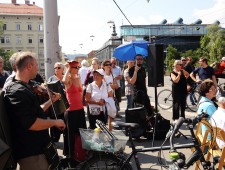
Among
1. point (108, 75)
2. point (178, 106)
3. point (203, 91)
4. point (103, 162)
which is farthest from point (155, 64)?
point (103, 162)

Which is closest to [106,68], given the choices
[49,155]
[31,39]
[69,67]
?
[69,67]

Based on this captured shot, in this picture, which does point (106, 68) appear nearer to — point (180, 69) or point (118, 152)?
point (180, 69)

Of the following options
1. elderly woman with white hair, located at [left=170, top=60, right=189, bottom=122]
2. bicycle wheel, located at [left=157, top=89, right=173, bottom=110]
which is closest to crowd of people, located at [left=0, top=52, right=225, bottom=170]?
elderly woman with white hair, located at [left=170, top=60, right=189, bottom=122]

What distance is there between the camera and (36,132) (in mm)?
2902

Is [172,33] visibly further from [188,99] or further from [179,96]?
[179,96]

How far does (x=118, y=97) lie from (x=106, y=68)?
1.93 metres

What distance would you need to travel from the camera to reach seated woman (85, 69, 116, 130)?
19.7ft

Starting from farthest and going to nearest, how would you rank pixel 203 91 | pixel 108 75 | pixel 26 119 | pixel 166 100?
pixel 166 100, pixel 108 75, pixel 203 91, pixel 26 119

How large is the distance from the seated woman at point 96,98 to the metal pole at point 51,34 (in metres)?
2.16

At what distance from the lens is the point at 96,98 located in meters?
6.11

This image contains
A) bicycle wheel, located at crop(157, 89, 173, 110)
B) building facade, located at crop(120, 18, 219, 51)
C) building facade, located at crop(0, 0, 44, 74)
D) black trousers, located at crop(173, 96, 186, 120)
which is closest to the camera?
black trousers, located at crop(173, 96, 186, 120)

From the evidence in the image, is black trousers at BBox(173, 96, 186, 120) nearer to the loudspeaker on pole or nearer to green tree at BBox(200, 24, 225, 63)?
the loudspeaker on pole

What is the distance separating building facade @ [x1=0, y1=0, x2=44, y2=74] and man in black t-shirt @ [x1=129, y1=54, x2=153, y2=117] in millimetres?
86456

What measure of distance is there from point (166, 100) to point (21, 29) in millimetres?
86993
